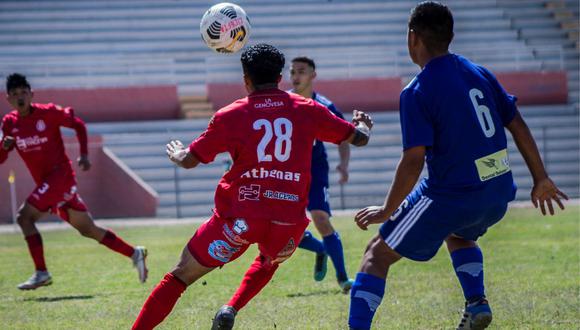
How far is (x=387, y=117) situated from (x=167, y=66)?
630cm

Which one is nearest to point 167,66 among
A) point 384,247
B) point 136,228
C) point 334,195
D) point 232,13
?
point 334,195

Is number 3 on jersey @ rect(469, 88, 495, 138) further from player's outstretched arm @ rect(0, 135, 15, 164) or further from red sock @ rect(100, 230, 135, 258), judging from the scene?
player's outstretched arm @ rect(0, 135, 15, 164)

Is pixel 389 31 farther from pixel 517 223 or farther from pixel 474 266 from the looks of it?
pixel 474 266

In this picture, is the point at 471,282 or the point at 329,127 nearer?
the point at 471,282

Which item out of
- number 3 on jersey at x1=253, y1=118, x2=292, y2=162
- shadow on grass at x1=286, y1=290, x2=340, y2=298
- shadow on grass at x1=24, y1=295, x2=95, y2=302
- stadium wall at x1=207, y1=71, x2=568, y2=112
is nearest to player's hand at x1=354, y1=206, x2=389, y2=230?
number 3 on jersey at x1=253, y1=118, x2=292, y2=162

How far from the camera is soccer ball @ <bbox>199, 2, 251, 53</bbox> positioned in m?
7.07

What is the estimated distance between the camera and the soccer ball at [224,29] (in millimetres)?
7070

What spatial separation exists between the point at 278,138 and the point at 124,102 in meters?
21.5

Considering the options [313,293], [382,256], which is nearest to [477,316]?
[382,256]

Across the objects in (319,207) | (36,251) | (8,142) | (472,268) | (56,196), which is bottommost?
(36,251)

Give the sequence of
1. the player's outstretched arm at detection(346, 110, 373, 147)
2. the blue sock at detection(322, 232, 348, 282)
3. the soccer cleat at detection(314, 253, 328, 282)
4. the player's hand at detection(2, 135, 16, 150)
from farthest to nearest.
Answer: the player's hand at detection(2, 135, 16, 150)
the soccer cleat at detection(314, 253, 328, 282)
the blue sock at detection(322, 232, 348, 282)
the player's outstretched arm at detection(346, 110, 373, 147)

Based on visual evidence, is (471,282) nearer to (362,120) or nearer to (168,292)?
(362,120)

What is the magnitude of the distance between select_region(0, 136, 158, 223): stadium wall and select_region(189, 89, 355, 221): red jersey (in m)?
17.3

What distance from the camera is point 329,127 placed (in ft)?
20.6
